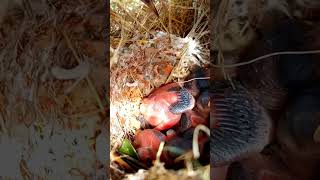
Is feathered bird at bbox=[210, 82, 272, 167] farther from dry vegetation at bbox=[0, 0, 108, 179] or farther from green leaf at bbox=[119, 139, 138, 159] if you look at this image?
dry vegetation at bbox=[0, 0, 108, 179]

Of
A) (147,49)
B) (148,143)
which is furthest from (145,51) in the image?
(148,143)

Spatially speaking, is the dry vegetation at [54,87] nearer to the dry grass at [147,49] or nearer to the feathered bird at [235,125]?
the dry grass at [147,49]

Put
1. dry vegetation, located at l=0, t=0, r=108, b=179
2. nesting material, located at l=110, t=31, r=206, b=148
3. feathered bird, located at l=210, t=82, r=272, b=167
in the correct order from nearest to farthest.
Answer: feathered bird, located at l=210, t=82, r=272, b=167, nesting material, located at l=110, t=31, r=206, b=148, dry vegetation, located at l=0, t=0, r=108, b=179

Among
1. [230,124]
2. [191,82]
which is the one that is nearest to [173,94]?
[191,82]

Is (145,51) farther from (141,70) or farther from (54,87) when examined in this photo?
(54,87)

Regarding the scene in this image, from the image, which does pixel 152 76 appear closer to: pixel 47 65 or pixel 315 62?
pixel 47 65

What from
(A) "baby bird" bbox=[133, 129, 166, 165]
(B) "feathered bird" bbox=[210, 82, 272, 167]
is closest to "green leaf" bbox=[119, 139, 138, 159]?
(A) "baby bird" bbox=[133, 129, 166, 165]
